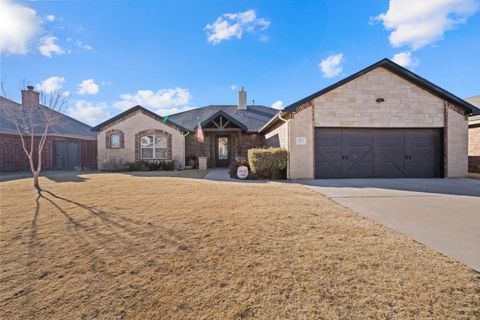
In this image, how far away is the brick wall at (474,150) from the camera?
1309cm

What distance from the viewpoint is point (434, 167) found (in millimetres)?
11617

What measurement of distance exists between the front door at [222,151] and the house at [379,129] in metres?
8.49

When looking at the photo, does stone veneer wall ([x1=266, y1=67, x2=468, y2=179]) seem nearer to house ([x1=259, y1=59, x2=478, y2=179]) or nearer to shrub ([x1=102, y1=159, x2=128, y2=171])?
house ([x1=259, y1=59, x2=478, y2=179])

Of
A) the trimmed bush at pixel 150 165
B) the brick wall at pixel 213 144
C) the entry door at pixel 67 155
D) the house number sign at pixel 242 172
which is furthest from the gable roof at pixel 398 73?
the entry door at pixel 67 155

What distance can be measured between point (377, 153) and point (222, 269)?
1133 centimetres

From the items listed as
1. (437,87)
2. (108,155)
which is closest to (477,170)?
(437,87)

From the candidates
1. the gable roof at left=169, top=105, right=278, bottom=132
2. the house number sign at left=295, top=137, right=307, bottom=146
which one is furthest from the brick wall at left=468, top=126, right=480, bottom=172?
the gable roof at left=169, top=105, right=278, bottom=132

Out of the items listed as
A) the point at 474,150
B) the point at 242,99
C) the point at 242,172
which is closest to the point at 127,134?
the point at 242,172

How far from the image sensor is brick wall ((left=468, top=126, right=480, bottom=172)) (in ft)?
42.9

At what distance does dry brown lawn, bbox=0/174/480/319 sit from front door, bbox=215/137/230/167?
1419 centimetres

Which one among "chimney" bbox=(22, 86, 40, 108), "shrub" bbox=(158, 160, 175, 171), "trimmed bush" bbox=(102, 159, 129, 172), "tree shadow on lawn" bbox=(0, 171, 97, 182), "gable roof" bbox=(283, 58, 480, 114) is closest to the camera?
"tree shadow on lawn" bbox=(0, 171, 97, 182)

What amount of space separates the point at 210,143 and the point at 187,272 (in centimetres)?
1622

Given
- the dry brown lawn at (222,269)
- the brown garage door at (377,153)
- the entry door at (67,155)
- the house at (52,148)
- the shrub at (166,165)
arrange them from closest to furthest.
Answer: the dry brown lawn at (222,269)
the brown garage door at (377,153)
the house at (52,148)
the shrub at (166,165)
the entry door at (67,155)

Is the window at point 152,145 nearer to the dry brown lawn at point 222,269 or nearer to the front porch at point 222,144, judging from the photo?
the front porch at point 222,144
